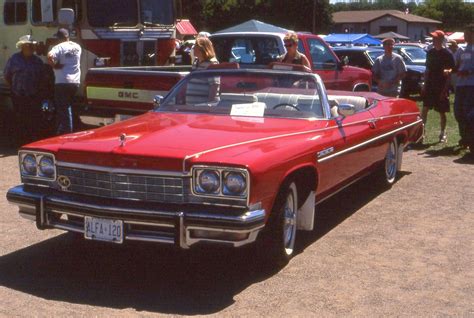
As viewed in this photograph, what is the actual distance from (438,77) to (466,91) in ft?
2.93

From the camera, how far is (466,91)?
10844 millimetres

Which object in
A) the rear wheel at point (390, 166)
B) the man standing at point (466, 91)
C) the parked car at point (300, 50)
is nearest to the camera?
the rear wheel at point (390, 166)

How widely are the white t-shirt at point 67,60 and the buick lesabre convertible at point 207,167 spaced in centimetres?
416

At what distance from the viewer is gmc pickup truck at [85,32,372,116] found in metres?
9.31

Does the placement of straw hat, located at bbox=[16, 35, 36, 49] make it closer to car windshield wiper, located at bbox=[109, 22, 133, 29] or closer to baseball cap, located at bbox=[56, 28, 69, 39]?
baseball cap, located at bbox=[56, 28, 69, 39]

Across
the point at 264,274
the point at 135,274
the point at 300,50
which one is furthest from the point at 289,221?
the point at 300,50

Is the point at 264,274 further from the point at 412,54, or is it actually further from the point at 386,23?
the point at 386,23

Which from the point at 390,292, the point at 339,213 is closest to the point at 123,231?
Answer: the point at 390,292

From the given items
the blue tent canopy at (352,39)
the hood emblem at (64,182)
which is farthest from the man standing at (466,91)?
the blue tent canopy at (352,39)

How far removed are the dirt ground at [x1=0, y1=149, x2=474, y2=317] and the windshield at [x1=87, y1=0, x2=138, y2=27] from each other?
17.2ft

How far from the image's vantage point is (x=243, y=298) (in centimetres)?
474

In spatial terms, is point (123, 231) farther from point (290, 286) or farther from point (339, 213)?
point (339, 213)

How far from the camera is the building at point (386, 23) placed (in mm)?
107812

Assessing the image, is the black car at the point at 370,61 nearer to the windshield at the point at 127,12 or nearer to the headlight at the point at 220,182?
the windshield at the point at 127,12
